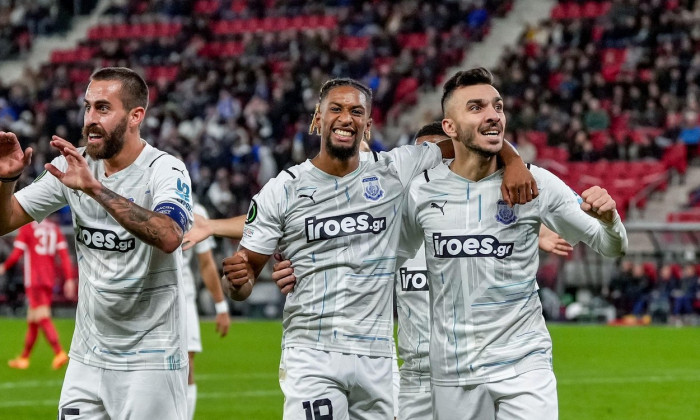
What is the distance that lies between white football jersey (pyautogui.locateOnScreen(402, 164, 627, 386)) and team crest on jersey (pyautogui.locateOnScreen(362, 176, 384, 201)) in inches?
10.3

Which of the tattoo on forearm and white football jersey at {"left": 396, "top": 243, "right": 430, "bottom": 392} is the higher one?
the tattoo on forearm

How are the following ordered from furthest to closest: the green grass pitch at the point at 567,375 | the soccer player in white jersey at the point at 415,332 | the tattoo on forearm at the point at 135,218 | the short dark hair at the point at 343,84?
the green grass pitch at the point at 567,375 → the soccer player in white jersey at the point at 415,332 → the short dark hair at the point at 343,84 → the tattoo on forearm at the point at 135,218

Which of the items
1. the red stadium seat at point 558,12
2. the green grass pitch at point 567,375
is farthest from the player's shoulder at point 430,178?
the red stadium seat at point 558,12

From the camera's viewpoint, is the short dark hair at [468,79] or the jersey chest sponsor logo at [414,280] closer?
the short dark hair at [468,79]

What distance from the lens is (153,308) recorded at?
6.26 m

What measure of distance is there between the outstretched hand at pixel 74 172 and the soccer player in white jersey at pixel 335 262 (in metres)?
0.81

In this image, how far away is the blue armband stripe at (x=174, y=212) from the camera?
5.89m

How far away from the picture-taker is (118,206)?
5.71m

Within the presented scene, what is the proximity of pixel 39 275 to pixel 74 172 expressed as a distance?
36.0 ft

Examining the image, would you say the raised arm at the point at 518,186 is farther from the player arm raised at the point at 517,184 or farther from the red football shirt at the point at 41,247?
the red football shirt at the point at 41,247

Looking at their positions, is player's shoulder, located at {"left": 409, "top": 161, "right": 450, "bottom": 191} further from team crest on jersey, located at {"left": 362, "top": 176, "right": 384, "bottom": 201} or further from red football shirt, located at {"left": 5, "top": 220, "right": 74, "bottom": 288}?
red football shirt, located at {"left": 5, "top": 220, "right": 74, "bottom": 288}

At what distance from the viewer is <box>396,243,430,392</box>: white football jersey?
7.25m

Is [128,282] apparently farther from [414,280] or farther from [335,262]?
[414,280]

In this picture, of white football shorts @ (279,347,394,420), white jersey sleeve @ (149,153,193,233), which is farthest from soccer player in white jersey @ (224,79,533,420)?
white jersey sleeve @ (149,153,193,233)
